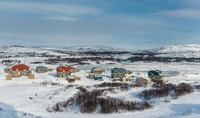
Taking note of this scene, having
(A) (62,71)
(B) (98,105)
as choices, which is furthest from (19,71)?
(B) (98,105)

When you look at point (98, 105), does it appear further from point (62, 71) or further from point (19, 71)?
point (19, 71)

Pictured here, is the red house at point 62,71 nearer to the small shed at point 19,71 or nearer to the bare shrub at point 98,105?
the small shed at point 19,71

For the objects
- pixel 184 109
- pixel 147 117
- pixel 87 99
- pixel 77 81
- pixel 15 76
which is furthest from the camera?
pixel 15 76

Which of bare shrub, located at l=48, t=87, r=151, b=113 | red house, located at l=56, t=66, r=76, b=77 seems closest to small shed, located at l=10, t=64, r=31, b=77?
red house, located at l=56, t=66, r=76, b=77

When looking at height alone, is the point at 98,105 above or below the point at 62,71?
below

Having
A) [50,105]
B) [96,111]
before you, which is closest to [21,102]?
[50,105]

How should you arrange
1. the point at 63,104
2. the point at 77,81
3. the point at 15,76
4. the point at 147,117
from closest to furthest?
the point at 147,117 → the point at 63,104 → the point at 77,81 → the point at 15,76

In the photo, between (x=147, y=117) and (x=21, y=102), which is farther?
(x=21, y=102)

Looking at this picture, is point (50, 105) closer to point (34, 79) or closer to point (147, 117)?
point (147, 117)

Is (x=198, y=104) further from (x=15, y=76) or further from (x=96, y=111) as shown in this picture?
(x=15, y=76)
